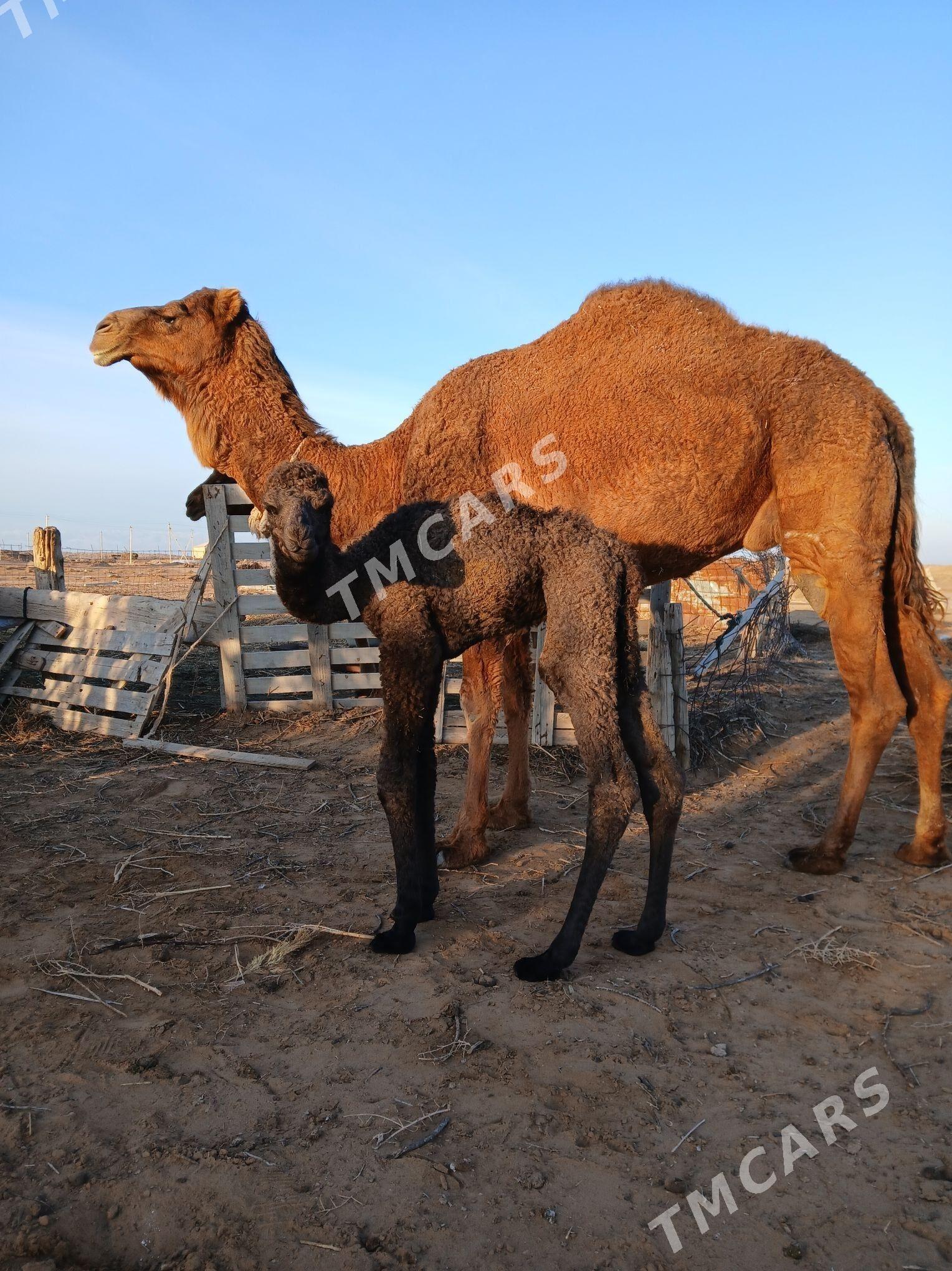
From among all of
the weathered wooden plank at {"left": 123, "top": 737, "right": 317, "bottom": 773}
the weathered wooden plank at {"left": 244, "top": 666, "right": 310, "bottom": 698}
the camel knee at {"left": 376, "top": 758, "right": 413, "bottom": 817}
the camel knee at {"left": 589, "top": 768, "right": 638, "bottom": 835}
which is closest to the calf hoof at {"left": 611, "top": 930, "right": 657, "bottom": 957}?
the camel knee at {"left": 589, "top": 768, "right": 638, "bottom": 835}

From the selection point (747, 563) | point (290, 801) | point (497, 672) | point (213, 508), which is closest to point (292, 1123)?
point (497, 672)

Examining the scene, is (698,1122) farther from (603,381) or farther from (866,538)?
(603,381)

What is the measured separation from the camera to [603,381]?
4.70m

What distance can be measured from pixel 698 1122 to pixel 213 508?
23.5 ft

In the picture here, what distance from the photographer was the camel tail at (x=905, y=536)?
4.84 metres

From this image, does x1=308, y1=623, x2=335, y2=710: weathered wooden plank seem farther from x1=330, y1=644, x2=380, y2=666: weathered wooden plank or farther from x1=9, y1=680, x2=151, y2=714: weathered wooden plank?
x1=9, y1=680, x2=151, y2=714: weathered wooden plank

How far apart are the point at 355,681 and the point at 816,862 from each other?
4913 millimetres

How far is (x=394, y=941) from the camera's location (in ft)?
11.0

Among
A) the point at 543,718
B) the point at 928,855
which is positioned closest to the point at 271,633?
the point at 543,718

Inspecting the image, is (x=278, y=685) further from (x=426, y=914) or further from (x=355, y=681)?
(x=426, y=914)

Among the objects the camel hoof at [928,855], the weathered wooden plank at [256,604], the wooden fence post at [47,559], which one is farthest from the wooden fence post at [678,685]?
the wooden fence post at [47,559]

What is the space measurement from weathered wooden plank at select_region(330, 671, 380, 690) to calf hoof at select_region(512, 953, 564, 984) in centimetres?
516

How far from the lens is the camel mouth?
540 cm

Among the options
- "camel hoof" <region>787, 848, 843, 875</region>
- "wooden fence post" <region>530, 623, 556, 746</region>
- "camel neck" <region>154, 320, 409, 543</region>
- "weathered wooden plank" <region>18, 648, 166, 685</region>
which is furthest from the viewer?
"weathered wooden plank" <region>18, 648, 166, 685</region>
